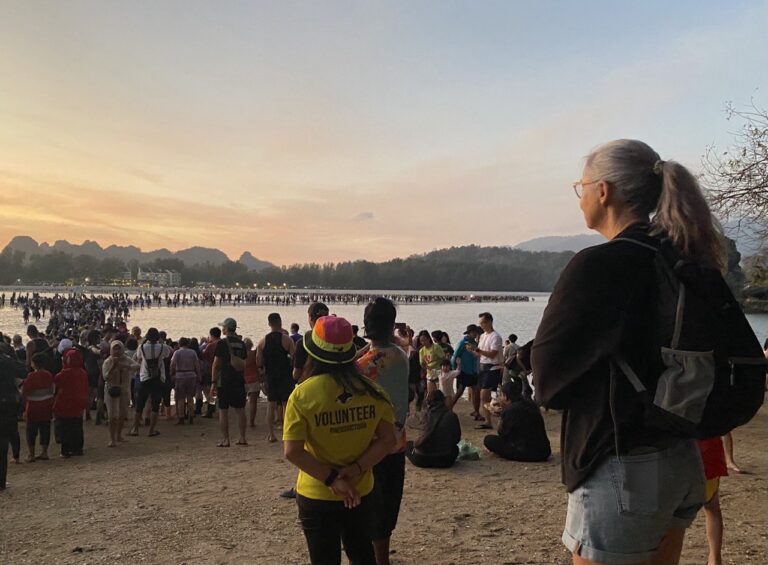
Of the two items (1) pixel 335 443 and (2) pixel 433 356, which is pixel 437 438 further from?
(1) pixel 335 443

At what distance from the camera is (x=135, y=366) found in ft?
30.1

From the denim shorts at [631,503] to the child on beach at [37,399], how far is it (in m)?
8.56

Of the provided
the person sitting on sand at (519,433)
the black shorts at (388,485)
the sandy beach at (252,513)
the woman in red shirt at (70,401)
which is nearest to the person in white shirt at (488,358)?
the person sitting on sand at (519,433)

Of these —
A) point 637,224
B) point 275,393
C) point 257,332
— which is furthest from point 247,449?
point 257,332

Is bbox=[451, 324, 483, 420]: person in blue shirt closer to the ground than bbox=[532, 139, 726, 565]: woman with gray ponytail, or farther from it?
closer to the ground

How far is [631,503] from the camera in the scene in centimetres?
137

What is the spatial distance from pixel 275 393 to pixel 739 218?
354 inches

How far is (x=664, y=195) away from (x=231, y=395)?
26.4 feet

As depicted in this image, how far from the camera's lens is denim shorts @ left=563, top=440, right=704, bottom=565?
1372 mm

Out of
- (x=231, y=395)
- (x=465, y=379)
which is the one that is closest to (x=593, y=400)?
(x=231, y=395)

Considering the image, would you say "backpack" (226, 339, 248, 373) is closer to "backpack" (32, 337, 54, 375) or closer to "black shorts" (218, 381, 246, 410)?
"black shorts" (218, 381, 246, 410)

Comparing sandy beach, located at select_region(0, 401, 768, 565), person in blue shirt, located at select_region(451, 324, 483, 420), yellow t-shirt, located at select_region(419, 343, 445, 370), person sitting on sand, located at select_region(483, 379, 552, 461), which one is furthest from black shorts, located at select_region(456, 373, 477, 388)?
person sitting on sand, located at select_region(483, 379, 552, 461)

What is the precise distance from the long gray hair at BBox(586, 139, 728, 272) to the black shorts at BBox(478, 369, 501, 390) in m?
8.26

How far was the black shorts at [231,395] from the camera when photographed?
28.3 feet
